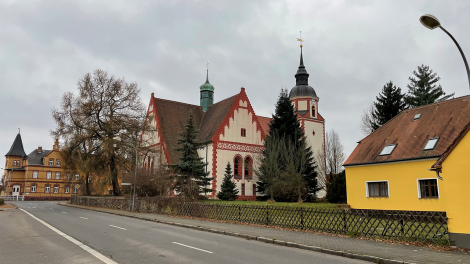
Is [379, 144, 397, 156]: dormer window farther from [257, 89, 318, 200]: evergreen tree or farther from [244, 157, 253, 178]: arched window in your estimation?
[244, 157, 253, 178]: arched window

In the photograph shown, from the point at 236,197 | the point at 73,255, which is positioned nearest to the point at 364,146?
the point at 236,197

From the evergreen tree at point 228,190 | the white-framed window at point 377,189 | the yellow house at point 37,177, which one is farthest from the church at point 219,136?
the yellow house at point 37,177

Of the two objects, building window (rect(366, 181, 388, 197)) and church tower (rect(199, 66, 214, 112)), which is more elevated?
church tower (rect(199, 66, 214, 112))

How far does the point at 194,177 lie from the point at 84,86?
17.8 metres

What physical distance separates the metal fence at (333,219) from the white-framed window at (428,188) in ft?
8.71

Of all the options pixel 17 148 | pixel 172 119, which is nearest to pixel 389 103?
pixel 172 119

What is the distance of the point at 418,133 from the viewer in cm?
2141

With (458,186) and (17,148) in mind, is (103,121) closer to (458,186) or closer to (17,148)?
(458,186)

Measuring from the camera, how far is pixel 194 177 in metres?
26.8

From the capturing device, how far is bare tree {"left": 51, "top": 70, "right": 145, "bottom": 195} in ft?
115

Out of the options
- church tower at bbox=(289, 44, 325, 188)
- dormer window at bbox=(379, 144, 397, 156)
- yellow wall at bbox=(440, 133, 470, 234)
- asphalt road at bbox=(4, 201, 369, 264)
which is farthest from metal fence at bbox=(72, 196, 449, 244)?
church tower at bbox=(289, 44, 325, 188)

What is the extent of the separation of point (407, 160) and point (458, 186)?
10604 mm

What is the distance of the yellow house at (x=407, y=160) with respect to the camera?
19.3 m

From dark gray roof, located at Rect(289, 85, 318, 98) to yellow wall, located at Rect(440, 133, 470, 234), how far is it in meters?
42.1
